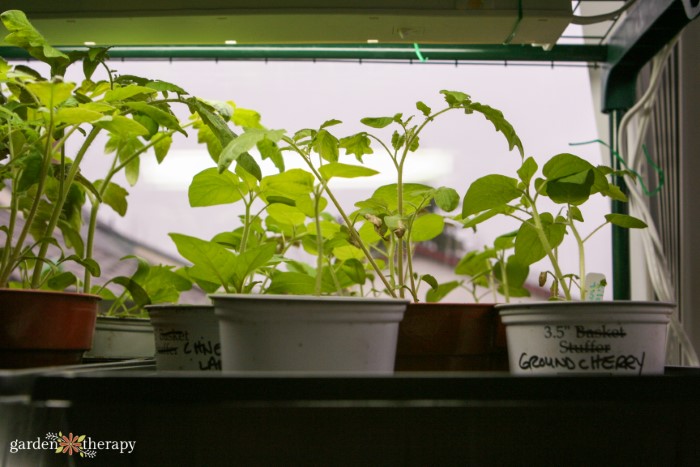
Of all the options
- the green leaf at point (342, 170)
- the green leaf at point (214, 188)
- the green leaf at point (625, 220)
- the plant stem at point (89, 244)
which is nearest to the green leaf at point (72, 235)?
the plant stem at point (89, 244)

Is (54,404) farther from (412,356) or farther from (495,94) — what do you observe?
(495,94)

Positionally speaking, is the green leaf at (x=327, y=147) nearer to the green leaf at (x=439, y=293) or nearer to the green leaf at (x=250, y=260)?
the green leaf at (x=250, y=260)

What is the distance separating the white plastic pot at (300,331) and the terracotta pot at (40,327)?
241 millimetres

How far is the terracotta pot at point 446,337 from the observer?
2.39 ft

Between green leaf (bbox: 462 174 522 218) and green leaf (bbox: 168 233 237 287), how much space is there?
288 millimetres

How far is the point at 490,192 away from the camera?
0.75 m

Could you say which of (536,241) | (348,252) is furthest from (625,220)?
(348,252)

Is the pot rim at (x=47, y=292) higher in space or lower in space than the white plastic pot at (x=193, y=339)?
higher

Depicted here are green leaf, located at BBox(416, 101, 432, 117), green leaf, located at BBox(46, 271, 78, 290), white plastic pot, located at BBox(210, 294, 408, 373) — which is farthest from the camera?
green leaf, located at BBox(46, 271, 78, 290)

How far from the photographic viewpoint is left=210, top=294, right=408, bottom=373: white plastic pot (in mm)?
566

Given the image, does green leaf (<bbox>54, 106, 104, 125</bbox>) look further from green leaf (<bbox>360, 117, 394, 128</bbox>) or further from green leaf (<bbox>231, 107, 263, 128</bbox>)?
green leaf (<bbox>231, 107, 263, 128</bbox>)

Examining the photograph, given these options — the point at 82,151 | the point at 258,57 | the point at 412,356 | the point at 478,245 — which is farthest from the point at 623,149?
the point at 82,151

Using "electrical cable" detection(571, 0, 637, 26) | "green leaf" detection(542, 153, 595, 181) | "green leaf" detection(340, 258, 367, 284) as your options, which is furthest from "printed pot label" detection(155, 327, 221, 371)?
"electrical cable" detection(571, 0, 637, 26)

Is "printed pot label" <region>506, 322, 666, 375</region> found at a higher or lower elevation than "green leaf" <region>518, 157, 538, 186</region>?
lower
